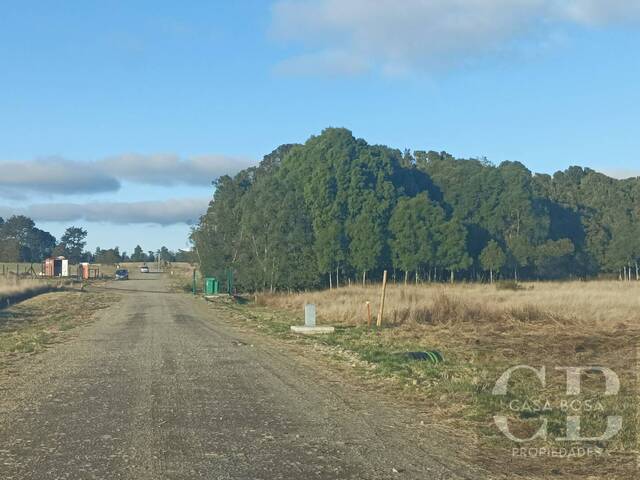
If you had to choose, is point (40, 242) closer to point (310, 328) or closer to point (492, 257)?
point (492, 257)

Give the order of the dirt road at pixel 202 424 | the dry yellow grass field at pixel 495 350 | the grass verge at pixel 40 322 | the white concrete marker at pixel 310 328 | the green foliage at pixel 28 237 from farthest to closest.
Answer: the green foliage at pixel 28 237
the white concrete marker at pixel 310 328
the grass verge at pixel 40 322
the dry yellow grass field at pixel 495 350
the dirt road at pixel 202 424

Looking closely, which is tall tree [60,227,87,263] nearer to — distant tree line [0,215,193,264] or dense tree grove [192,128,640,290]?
distant tree line [0,215,193,264]

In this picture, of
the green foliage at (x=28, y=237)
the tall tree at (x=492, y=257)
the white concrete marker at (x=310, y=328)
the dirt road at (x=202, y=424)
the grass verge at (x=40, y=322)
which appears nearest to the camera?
the dirt road at (x=202, y=424)

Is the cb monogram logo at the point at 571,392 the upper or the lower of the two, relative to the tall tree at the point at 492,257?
lower

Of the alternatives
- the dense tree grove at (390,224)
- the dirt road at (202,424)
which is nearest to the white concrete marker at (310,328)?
the dirt road at (202,424)

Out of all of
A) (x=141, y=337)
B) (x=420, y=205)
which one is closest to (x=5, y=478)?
(x=141, y=337)

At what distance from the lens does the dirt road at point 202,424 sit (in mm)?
7031

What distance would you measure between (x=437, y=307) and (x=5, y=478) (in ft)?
65.6

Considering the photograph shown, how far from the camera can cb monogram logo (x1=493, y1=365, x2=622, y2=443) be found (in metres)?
8.41

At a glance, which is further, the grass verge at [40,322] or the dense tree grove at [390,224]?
the dense tree grove at [390,224]

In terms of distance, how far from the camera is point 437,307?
25.2 meters

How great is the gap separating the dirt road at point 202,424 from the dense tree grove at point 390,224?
42388 millimetres

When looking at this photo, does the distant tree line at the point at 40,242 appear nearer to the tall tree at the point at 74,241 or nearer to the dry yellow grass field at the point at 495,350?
the tall tree at the point at 74,241

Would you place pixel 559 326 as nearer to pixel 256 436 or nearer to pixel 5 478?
pixel 256 436
